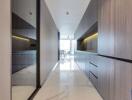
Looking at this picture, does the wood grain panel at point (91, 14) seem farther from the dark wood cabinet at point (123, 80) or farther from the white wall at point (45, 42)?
the dark wood cabinet at point (123, 80)

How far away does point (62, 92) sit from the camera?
4.54 metres

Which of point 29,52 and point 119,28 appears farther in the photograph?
point 29,52

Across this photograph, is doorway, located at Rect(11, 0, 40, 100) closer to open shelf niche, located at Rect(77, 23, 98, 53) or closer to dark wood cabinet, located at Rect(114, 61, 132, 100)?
open shelf niche, located at Rect(77, 23, 98, 53)

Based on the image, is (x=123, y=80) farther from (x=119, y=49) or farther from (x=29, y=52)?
(x=29, y=52)

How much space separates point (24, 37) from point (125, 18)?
2.51 meters
